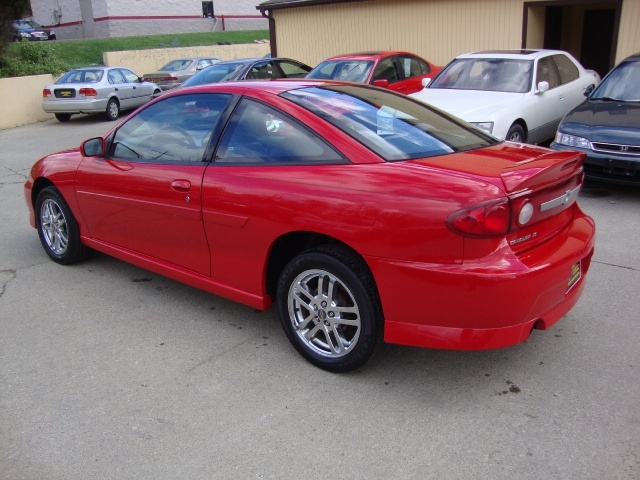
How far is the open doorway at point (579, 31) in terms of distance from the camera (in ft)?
41.6

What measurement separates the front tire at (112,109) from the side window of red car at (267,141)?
13987mm

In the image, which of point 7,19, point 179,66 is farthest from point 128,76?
point 7,19

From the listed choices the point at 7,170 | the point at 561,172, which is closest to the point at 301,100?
the point at 561,172

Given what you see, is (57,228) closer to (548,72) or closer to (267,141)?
(267,141)

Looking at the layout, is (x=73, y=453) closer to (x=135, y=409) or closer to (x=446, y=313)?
(x=135, y=409)

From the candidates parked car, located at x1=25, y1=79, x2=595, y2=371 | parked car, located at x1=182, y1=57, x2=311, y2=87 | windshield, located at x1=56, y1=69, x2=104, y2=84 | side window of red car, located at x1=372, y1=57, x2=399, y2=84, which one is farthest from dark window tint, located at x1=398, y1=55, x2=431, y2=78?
windshield, located at x1=56, y1=69, x2=104, y2=84

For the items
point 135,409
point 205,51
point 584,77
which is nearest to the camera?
point 135,409

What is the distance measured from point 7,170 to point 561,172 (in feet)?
32.3

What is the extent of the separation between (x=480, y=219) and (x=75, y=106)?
15.3 metres

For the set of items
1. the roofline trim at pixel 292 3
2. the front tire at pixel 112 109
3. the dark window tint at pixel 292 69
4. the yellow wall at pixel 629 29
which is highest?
the roofline trim at pixel 292 3

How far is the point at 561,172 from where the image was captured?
3.27m

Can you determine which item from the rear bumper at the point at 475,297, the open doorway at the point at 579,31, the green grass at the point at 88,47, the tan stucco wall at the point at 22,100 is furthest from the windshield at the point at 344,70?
the green grass at the point at 88,47

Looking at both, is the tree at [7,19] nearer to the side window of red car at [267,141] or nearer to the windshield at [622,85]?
the windshield at [622,85]

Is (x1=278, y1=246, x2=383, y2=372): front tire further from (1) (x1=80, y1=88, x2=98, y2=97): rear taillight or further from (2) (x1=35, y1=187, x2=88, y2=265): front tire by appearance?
(1) (x1=80, y1=88, x2=98, y2=97): rear taillight
